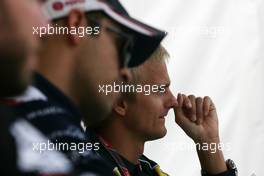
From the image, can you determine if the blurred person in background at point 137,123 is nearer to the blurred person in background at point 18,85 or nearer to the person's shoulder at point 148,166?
the person's shoulder at point 148,166

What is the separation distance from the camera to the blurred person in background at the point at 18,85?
441 mm

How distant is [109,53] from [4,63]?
10.1 inches

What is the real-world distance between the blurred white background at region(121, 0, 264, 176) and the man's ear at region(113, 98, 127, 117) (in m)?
0.40

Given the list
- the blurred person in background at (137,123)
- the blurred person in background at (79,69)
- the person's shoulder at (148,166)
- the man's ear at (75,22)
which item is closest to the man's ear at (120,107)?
the blurred person in background at (137,123)

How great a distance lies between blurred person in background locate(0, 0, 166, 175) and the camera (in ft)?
1.71

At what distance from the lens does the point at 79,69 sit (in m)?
0.63

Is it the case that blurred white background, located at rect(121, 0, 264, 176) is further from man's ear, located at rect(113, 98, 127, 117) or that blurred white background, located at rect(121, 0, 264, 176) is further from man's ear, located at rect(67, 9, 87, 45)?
man's ear, located at rect(67, 9, 87, 45)

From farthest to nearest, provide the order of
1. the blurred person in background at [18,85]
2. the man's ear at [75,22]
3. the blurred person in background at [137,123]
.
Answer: the blurred person in background at [137,123] → the man's ear at [75,22] → the blurred person in background at [18,85]

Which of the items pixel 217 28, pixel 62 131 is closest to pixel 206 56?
pixel 217 28

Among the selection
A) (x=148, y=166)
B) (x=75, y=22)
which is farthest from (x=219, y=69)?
(x=75, y=22)

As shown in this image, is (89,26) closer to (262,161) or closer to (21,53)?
(21,53)

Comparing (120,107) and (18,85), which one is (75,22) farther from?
(120,107)

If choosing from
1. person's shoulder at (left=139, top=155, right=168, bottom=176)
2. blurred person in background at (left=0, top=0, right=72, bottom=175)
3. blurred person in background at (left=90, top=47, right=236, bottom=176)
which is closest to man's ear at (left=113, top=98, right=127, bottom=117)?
blurred person in background at (left=90, top=47, right=236, bottom=176)

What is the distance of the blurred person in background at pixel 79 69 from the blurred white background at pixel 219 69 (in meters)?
0.64
